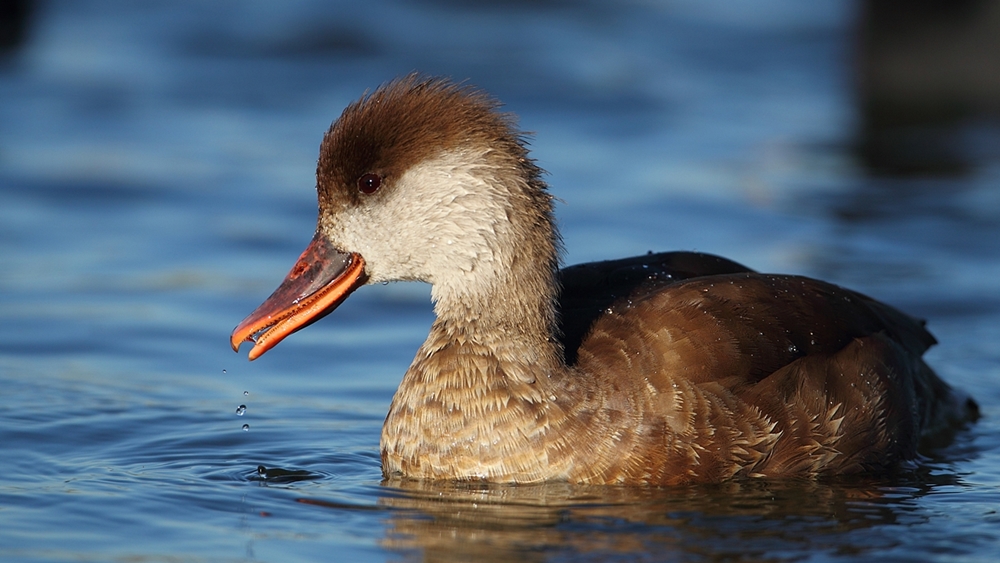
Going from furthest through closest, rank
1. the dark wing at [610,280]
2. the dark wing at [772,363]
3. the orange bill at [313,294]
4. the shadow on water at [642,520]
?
the dark wing at [610,280] → the orange bill at [313,294] → the dark wing at [772,363] → the shadow on water at [642,520]

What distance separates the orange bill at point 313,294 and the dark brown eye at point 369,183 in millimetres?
319

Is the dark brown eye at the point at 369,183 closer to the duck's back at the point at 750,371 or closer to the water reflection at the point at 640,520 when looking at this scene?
the duck's back at the point at 750,371

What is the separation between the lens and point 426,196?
6449 millimetres

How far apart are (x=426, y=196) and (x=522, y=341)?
784 mm

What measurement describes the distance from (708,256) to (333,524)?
9.01 feet

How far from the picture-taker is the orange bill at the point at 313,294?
6.60m

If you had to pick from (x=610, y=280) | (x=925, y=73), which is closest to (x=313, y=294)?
(x=610, y=280)

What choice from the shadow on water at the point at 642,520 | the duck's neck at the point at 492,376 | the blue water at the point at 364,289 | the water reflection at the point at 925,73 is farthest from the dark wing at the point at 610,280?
the water reflection at the point at 925,73

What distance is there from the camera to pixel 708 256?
7.62 m

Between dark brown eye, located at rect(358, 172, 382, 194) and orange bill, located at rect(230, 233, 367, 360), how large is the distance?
319mm

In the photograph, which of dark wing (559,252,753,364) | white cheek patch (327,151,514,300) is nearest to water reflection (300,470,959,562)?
dark wing (559,252,753,364)

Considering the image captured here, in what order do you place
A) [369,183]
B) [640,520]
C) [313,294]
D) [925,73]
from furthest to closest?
[925,73] → [313,294] → [369,183] → [640,520]

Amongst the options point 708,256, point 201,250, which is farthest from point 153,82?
point 708,256

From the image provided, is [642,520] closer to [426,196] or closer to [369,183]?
[426,196]
